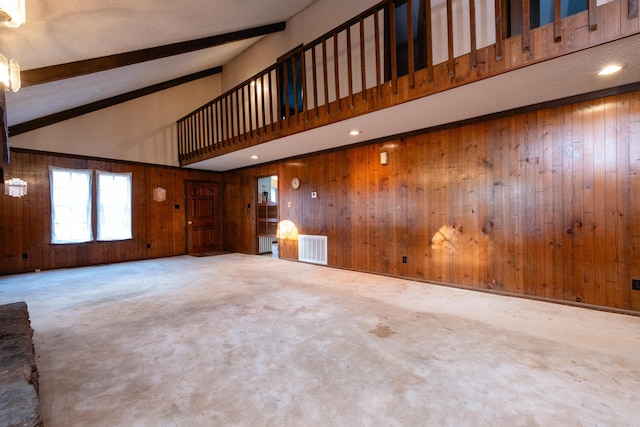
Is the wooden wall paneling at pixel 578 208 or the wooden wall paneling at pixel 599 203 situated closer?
the wooden wall paneling at pixel 599 203

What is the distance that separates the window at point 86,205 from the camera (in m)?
5.77

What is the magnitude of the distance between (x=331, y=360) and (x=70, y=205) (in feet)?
21.5

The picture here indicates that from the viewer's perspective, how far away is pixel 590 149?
3234 millimetres

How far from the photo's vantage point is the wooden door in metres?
7.82

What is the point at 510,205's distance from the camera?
3.73m

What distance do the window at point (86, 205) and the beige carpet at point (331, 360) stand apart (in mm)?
2248

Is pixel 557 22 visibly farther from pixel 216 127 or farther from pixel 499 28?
pixel 216 127

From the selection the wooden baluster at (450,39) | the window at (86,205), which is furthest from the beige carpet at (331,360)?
the wooden baluster at (450,39)

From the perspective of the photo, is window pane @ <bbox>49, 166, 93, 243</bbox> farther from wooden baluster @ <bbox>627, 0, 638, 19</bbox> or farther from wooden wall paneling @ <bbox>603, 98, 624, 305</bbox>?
wooden wall paneling @ <bbox>603, 98, 624, 305</bbox>

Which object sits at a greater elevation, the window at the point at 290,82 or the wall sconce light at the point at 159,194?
the window at the point at 290,82

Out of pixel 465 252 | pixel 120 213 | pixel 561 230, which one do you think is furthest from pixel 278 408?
pixel 120 213

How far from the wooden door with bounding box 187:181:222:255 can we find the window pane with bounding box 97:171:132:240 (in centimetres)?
146

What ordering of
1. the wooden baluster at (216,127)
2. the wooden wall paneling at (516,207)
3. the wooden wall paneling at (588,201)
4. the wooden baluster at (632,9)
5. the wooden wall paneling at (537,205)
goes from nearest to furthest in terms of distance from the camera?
the wooden baluster at (632,9), the wooden wall paneling at (588,201), the wooden wall paneling at (537,205), the wooden wall paneling at (516,207), the wooden baluster at (216,127)

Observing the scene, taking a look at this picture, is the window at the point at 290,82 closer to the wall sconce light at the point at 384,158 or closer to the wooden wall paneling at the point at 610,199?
the wall sconce light at the point at 384,158
